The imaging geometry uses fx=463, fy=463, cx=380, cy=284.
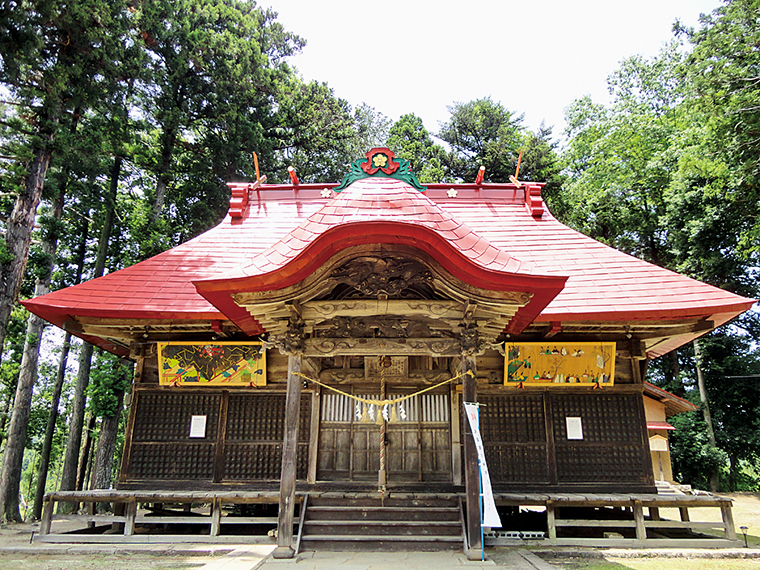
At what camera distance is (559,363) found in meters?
A: 7.55

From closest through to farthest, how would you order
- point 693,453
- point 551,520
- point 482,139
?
point 551,520, point 693,453, point 482,139

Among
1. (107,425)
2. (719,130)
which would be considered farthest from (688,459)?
(107,425)

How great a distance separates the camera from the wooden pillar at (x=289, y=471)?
538cm

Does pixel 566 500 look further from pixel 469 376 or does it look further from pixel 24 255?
pixel 24 255

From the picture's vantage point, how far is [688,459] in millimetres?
15805

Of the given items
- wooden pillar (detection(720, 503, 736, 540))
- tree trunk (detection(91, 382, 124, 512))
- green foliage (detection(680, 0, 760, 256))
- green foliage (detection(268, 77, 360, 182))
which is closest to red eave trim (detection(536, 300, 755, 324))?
wooden pillar (detection(720, 503, 736, 540))

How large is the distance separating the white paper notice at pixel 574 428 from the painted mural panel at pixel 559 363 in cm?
60

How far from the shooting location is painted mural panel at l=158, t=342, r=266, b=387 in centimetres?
767

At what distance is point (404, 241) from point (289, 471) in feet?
10.1

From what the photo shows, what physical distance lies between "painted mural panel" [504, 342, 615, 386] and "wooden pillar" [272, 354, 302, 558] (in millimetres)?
3555

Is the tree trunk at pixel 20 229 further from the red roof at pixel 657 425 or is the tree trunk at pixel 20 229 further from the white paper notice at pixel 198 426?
the red roof at pixel 657 425

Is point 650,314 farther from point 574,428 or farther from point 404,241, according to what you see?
point 404,241

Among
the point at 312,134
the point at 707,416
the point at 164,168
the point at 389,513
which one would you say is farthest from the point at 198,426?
the point at 707,416

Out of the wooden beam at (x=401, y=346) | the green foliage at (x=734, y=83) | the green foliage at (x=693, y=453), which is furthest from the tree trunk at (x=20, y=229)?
the green foliage at (x=693, y=453)
